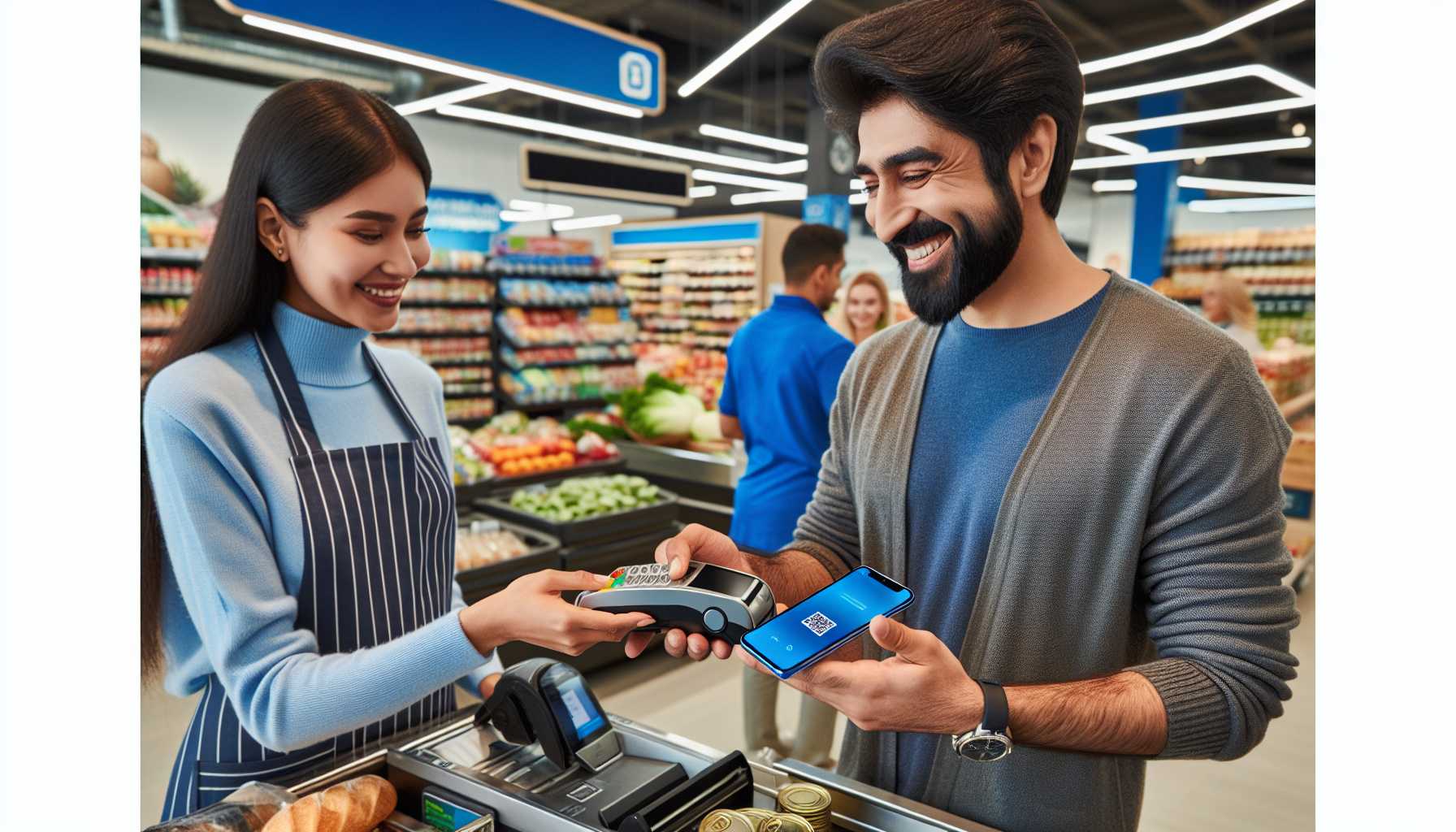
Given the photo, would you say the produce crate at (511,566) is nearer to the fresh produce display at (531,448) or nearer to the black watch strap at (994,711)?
the fresh produce display at (531,448)

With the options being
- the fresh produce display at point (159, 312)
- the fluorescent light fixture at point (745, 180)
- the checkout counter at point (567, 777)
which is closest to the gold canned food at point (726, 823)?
the checkout counter at point (567, 777)

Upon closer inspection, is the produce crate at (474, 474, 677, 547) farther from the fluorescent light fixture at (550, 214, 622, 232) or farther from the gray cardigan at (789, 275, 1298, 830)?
the fluorescent light fixture at (550, 214, 622, 232)

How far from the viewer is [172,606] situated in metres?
1.47

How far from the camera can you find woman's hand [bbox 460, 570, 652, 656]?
117cm

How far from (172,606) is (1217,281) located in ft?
22.4

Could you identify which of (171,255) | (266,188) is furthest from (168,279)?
(266,188)

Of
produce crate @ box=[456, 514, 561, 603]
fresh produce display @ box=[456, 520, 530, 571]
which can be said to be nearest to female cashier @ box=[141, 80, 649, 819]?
produce crate @ box=[456, 514, 561, 603]

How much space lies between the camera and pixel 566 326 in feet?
28.5

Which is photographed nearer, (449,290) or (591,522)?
(591,522)

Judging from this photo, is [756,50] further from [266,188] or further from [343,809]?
[343,809]

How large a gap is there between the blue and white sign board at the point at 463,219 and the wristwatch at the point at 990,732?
1103 cm

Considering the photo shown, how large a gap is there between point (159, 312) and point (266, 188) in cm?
643
